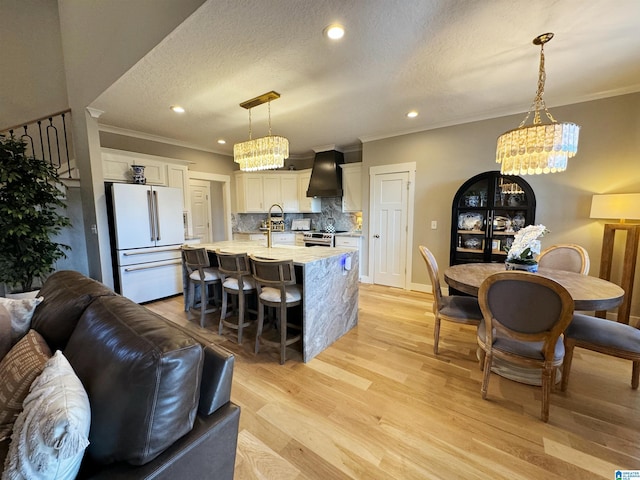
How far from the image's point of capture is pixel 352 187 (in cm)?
513

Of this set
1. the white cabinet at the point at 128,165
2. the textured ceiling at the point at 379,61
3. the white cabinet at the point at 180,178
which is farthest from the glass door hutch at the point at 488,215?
the white cabinet at the point at 128,165

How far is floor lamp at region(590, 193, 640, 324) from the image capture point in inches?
102

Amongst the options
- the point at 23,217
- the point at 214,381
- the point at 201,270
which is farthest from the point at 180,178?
the point at 214,381

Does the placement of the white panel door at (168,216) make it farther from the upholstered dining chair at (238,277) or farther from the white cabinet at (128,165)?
the upholstered dining chair at (238,277)

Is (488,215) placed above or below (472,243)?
above

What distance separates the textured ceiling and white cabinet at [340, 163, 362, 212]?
1.37 m

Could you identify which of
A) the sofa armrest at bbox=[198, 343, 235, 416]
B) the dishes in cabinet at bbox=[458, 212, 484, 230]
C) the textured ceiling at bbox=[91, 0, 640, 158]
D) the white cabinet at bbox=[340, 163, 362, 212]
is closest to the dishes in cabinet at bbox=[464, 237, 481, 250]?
the dishes in cabinet at bbox=[458, 212, 484, 230]

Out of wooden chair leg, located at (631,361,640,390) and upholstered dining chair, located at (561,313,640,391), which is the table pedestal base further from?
wooden chair leg, located at (631,361,640,390)

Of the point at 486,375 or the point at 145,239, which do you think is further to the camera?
the point at 145,239

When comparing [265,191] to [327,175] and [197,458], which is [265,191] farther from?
[197,458]

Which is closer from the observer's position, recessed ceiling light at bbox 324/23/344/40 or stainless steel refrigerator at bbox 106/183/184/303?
recessed ceiling light at bbox 324/23/344/40

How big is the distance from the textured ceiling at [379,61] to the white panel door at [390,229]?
3.51 feet

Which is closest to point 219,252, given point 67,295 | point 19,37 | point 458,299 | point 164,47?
point 67,295

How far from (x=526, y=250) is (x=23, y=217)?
4879 mm
